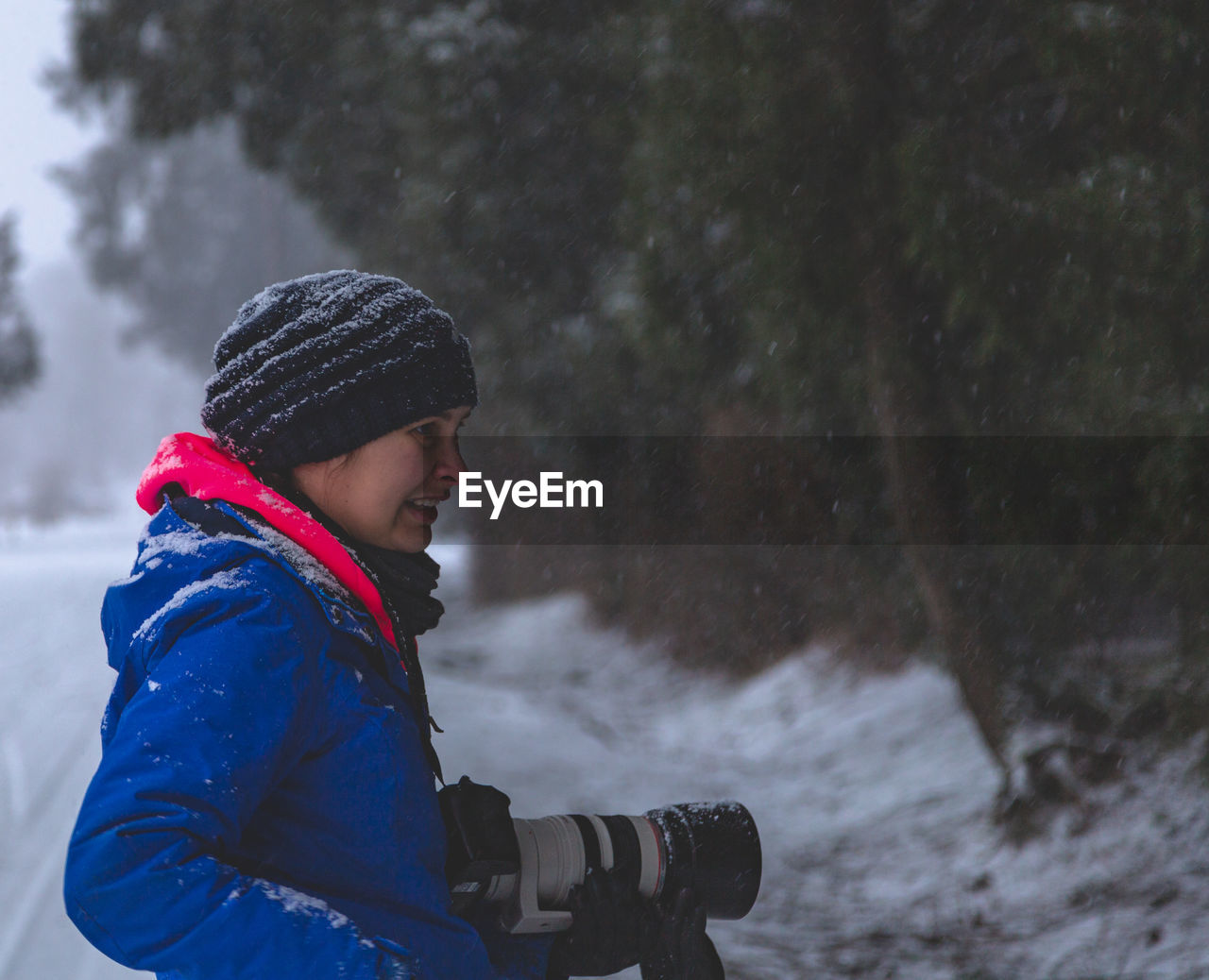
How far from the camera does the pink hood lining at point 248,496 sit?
128 centimetres

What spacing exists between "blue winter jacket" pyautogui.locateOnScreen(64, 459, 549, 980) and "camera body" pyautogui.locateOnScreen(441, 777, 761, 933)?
14 cm

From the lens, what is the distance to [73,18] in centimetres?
821

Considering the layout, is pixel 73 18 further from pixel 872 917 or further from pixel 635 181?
pixel 872 917

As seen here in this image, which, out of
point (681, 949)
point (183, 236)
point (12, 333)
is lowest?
point (681, 949)

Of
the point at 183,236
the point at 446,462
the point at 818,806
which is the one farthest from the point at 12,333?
the point at 446,462

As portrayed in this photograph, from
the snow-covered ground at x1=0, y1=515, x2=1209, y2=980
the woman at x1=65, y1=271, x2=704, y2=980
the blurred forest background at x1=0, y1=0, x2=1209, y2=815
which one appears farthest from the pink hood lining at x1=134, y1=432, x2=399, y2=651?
the blurred forest background at x1=0, y1=0, x2=1209, y2=815

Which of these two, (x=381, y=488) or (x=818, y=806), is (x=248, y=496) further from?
(x=818, y=806)

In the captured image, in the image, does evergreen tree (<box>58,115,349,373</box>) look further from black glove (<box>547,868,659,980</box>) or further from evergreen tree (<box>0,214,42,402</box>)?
black glove (<box>547,868,659,980</box>)

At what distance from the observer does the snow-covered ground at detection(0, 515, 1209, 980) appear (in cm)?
425

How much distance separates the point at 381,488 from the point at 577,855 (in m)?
0.63

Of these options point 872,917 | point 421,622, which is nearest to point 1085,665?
point 872,917

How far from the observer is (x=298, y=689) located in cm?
114

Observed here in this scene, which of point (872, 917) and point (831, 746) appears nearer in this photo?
point (872, 917)

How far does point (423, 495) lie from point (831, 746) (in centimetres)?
647
